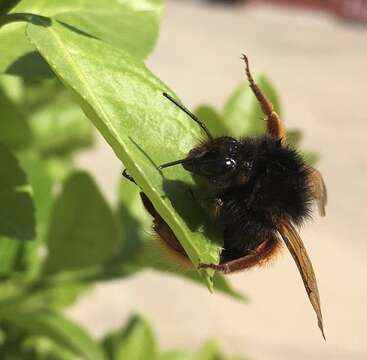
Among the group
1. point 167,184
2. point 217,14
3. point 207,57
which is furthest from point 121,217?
point 217,14

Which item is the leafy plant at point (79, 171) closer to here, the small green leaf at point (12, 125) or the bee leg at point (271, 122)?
the small green leaf at point (12, 125)

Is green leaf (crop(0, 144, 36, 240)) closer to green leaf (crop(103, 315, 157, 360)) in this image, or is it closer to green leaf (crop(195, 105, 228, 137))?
green leaf (crop(195, 105, 228, 137))

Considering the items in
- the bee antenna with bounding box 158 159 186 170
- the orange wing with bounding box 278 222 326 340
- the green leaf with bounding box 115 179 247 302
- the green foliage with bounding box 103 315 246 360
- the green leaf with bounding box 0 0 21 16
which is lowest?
the green foliage with bounding box 103 315 246 360

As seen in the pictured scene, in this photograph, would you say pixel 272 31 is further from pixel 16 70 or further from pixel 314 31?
pixel 16 70

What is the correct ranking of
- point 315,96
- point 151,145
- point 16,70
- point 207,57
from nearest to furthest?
1. point 151,145
2. point 16,70
3. point 315,96
4. point 207,57

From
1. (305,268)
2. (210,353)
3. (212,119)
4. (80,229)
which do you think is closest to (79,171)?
(80,229)

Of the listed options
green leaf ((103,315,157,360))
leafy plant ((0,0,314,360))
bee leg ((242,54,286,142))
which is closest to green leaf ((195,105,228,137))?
leafy plant ((0,0,314,360))
